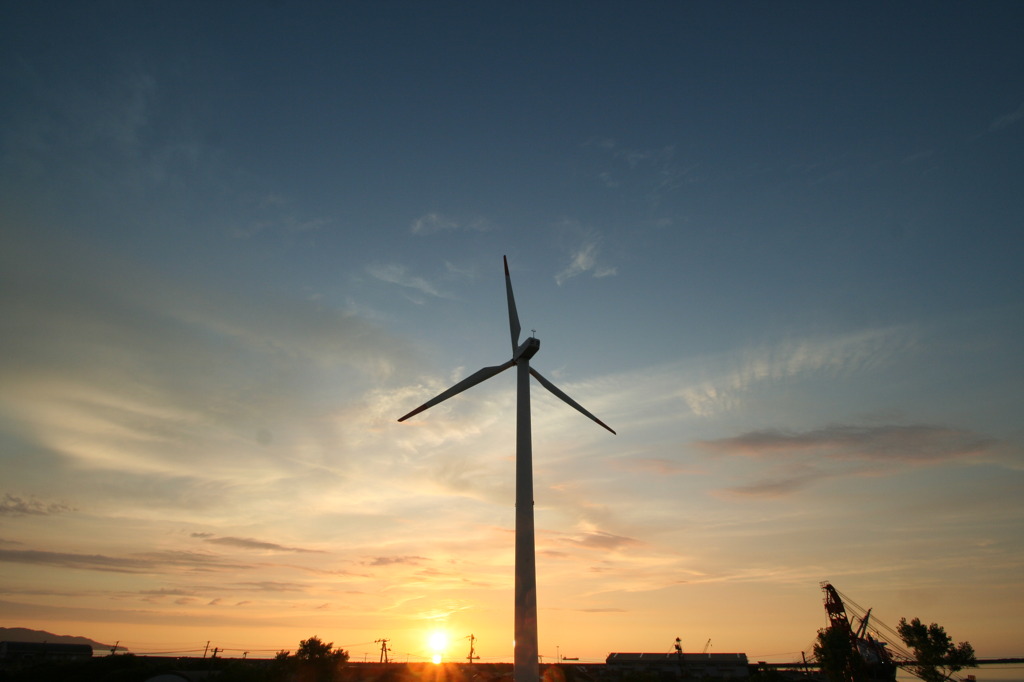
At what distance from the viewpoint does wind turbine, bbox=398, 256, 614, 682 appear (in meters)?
58.7

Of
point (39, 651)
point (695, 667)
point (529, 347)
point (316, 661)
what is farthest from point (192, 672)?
point (695, 667)

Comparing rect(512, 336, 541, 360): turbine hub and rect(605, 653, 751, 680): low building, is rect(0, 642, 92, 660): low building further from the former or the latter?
rect(605, 653, 751, 680): low building

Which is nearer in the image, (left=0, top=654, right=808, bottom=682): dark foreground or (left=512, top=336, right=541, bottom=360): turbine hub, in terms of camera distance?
(left=512, top=336, right=541, bottom=360): turbine hub

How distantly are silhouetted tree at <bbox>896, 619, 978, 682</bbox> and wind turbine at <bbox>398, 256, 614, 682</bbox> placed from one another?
14633cm

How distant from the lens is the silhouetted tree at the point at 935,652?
14750cm

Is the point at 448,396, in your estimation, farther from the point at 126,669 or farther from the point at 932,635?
the point at 932,635

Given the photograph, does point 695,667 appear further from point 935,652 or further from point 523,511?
point 523,511

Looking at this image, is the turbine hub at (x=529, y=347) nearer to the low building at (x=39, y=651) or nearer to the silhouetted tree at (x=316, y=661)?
the silhouetted tree at (x=316, y=661)

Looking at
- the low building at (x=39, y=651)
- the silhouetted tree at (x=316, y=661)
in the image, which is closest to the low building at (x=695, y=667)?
the silhouetted tree at (x=316, y=661)

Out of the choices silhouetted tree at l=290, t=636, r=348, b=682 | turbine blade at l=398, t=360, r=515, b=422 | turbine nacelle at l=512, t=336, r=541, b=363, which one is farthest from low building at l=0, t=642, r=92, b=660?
turbine nacelle at l=512, t=336, r=541, b=363

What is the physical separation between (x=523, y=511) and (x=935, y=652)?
152 metres

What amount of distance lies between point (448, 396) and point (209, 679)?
6729cm

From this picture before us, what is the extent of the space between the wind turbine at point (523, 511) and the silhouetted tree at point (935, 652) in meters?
146

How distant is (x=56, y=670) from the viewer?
97062 mm
